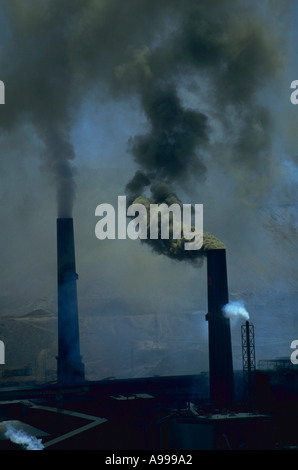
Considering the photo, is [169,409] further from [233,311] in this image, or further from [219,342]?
[233,311]

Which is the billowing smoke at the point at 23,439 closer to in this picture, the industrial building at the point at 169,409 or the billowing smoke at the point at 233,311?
the industrial building at the point at 169,409

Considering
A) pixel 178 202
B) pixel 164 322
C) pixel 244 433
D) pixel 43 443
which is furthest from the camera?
pixel 164 322

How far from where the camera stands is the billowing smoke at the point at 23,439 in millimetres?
41597

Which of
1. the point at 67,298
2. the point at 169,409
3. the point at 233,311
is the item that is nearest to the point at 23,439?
the point at 169,409

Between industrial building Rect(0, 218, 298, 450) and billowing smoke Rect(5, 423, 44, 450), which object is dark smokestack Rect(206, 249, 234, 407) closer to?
industrial building Rect(0, 218, 298, 450)

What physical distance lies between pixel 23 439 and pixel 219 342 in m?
18.6

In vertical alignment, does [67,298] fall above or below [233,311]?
above

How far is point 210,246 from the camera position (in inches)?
2126

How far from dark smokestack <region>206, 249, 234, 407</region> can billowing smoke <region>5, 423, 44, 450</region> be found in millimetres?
16410

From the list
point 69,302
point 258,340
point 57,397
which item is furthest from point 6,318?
point 57,397

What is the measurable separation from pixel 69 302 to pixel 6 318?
419 feet

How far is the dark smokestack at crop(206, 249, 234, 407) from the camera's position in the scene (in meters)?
52.4

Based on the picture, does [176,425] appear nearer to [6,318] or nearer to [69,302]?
[69,302]

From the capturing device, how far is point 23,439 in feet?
139
